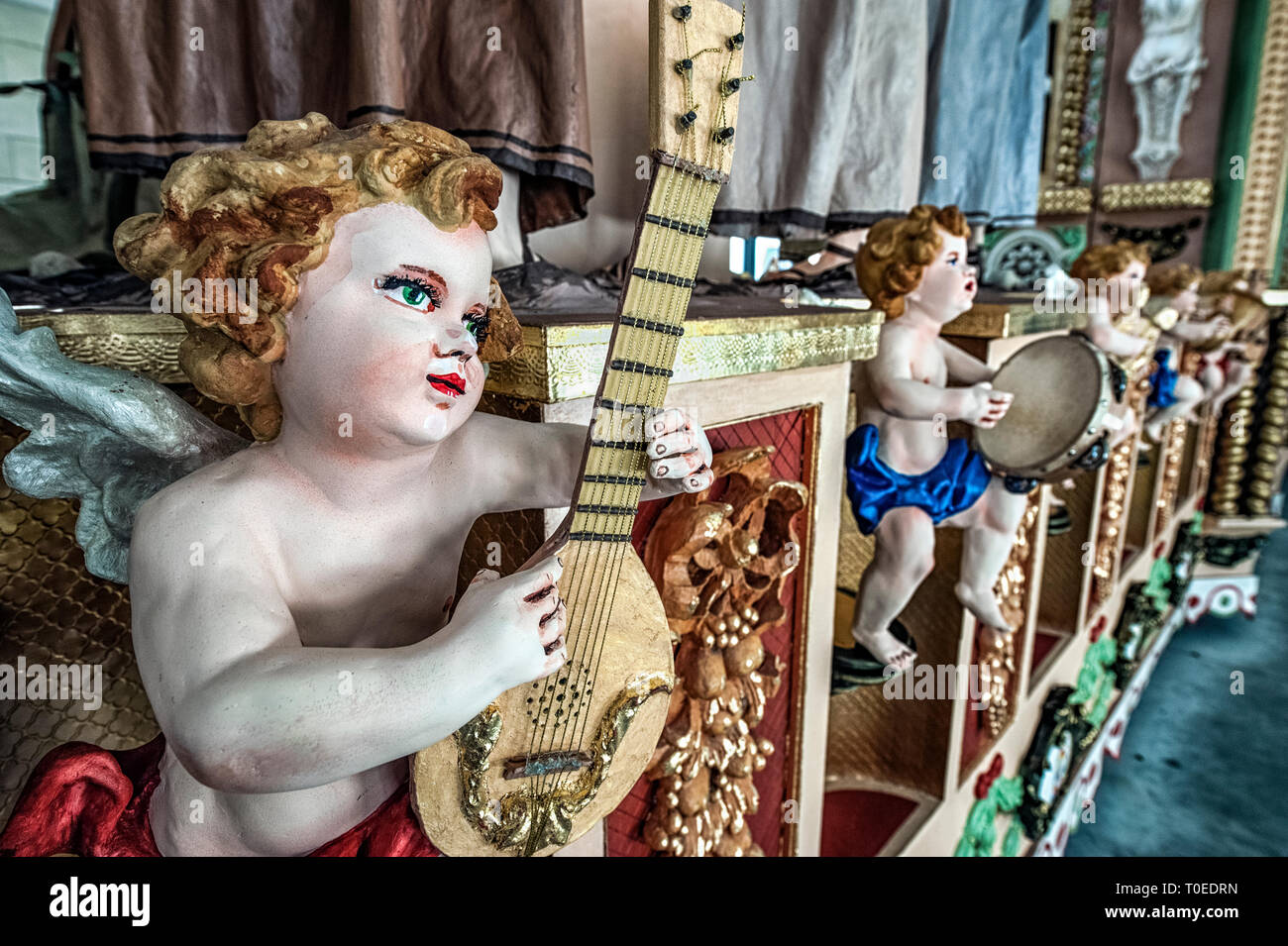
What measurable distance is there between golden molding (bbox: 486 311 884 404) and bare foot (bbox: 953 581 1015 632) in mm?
683

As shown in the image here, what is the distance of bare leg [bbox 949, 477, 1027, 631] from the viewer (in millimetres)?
1551

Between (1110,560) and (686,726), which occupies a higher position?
(686,726)

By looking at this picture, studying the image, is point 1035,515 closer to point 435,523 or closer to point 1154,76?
point 435,523

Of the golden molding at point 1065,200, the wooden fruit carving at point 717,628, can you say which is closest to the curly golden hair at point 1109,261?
the wooden fruit carving at point 717,628

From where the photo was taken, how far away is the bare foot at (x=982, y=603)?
1670 mm

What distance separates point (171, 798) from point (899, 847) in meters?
1.56

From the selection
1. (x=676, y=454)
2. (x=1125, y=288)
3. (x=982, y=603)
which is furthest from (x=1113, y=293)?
(x=676, y=454)

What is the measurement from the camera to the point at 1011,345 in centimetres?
182

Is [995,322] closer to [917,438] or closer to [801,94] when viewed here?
[917,438]

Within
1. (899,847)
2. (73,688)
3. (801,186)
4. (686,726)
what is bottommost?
(899,847)

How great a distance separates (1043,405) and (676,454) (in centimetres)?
→ 107

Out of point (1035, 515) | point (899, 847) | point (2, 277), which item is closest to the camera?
point (2, 277)

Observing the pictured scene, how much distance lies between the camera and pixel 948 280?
130cm
